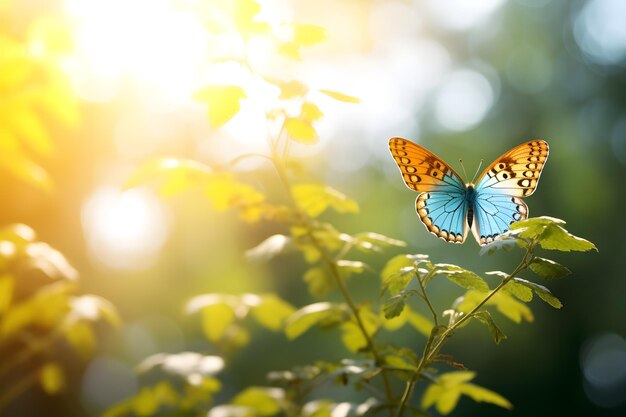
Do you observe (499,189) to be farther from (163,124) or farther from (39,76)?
(163,124)

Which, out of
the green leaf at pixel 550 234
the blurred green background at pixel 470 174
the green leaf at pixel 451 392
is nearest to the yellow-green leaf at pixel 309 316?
the green leaf at pixel 451 392

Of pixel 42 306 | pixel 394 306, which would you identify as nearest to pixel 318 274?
pixel 394 306

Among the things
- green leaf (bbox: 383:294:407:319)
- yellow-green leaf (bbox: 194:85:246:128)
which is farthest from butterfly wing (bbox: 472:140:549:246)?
yellow-green leaf (bbox: 194:85:246:128)

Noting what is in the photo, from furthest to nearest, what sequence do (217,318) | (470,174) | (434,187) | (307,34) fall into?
1. (470,174)
2. (217,318)
3. (307,34)
4. (434,187)

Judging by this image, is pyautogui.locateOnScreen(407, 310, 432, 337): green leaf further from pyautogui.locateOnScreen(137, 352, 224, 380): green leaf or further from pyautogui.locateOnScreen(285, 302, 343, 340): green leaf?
pyautogui.locateOnScreen(137, 352, 224, 380): green leaf

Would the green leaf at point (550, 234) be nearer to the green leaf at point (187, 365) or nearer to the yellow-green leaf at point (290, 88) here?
the yellow-green leaf at point (290, 88)

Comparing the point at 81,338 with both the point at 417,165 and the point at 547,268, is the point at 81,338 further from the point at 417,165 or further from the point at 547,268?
the point at 547,268

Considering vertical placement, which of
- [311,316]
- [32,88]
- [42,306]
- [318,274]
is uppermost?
[32,88]
